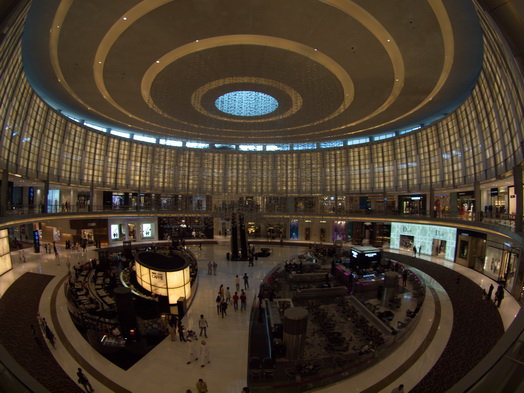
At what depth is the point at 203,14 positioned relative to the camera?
11891 millimetres

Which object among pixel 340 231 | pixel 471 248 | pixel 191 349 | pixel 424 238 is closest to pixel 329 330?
pixel 191 349

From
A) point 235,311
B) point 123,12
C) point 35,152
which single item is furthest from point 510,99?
point 35,152

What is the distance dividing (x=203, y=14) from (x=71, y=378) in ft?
45.4

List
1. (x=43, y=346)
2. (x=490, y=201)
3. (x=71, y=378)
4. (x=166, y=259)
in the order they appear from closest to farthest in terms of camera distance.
Answer: 1. (x=71, y=378)
2. (x=43, y=346)
3. (x=166, y=259)
4. (x=490, y=201)

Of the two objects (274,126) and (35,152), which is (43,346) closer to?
(35,152)

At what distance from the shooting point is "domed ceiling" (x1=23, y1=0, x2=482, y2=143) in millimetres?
11602

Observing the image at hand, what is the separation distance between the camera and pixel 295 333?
1038cm

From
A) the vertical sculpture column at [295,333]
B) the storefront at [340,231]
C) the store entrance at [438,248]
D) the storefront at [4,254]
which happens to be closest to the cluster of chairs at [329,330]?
the vertical sculpture column at [295,333]

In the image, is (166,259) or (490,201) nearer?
(166,259)

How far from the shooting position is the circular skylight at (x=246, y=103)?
20984 millimetres

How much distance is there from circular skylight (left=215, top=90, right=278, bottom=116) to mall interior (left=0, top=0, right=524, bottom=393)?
204 mm

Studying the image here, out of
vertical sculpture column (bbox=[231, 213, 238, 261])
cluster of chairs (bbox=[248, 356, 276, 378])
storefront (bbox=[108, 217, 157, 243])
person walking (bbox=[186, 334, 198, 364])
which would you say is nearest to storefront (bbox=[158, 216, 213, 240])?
storefront (bbox=[108, 217, 157, 243])

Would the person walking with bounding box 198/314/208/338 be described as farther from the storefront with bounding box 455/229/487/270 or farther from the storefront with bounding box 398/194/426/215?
the storefront with bounding box 398/194/426/215

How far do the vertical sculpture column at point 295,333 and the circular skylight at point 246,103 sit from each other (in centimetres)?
1554
